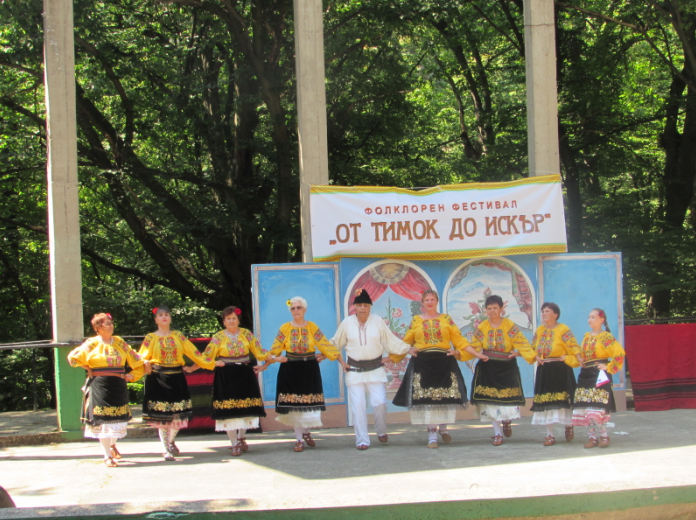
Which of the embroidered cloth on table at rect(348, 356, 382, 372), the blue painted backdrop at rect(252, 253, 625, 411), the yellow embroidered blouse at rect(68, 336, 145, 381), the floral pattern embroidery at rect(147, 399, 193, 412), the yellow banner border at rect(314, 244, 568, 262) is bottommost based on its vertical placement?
the floral pattern embroidery at rect(147, 399, 193, 412)

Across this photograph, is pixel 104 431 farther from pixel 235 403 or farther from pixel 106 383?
pixel 235 403

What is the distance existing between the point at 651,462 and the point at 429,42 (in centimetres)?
1396

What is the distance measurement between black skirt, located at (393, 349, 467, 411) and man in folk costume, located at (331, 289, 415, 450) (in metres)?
0.26

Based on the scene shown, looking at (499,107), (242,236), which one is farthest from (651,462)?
(499,107)

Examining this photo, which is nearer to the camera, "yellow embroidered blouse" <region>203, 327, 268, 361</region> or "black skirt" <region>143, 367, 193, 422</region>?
"black skirt" <region>143, 367, 193, 422</region>

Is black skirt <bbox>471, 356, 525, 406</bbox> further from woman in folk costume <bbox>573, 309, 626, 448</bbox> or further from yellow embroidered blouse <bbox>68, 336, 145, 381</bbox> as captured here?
yellow embroidered blouse <bbox>68, 336, 145, 381</bbox>

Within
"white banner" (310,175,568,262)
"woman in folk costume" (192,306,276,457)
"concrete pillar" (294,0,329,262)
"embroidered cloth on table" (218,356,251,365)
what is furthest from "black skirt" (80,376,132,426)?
"concrete pillar" (294,0,329,262)

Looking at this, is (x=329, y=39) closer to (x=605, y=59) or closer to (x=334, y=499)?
(x=605, y=59)

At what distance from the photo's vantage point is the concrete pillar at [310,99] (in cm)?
1023

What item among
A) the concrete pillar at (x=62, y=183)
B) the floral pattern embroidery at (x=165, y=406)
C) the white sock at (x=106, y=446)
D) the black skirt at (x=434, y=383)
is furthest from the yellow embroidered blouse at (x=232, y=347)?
the concrete pillar at (x=62, y=183)

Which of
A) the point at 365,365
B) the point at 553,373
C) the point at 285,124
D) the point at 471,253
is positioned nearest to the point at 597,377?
the point at 553,373

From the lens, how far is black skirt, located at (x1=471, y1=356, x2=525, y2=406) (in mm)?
8047

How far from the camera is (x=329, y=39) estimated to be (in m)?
14.4

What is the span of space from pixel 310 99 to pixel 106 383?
4981 millimetres
